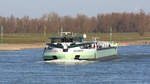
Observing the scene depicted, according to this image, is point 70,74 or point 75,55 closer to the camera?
point 70,74

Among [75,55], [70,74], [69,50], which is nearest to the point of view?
[70,74]

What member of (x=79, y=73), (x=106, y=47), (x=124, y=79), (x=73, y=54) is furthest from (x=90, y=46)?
(x=124, y=79)

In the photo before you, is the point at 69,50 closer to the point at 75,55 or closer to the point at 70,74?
the point at 75,55

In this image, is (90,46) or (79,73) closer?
(79,73)

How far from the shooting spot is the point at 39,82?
46438 millimetres

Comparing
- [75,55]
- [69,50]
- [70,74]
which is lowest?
[70,74]

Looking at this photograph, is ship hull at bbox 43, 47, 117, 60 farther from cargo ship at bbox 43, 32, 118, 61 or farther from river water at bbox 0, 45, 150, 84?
river water at bbox 0, 45, 150, 84

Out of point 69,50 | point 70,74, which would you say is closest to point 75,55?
point 69,50

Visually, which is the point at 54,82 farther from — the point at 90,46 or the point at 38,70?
the point at 90,46

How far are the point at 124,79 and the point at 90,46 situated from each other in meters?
23.5

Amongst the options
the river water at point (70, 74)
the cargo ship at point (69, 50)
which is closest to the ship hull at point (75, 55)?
the cargo ship at point (69, 50)

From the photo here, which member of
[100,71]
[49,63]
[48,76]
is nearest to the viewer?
[48,76]

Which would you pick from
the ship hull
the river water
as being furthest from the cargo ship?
the river water

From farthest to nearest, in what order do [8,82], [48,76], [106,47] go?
[106,47]
[48,76]
[8,82]
